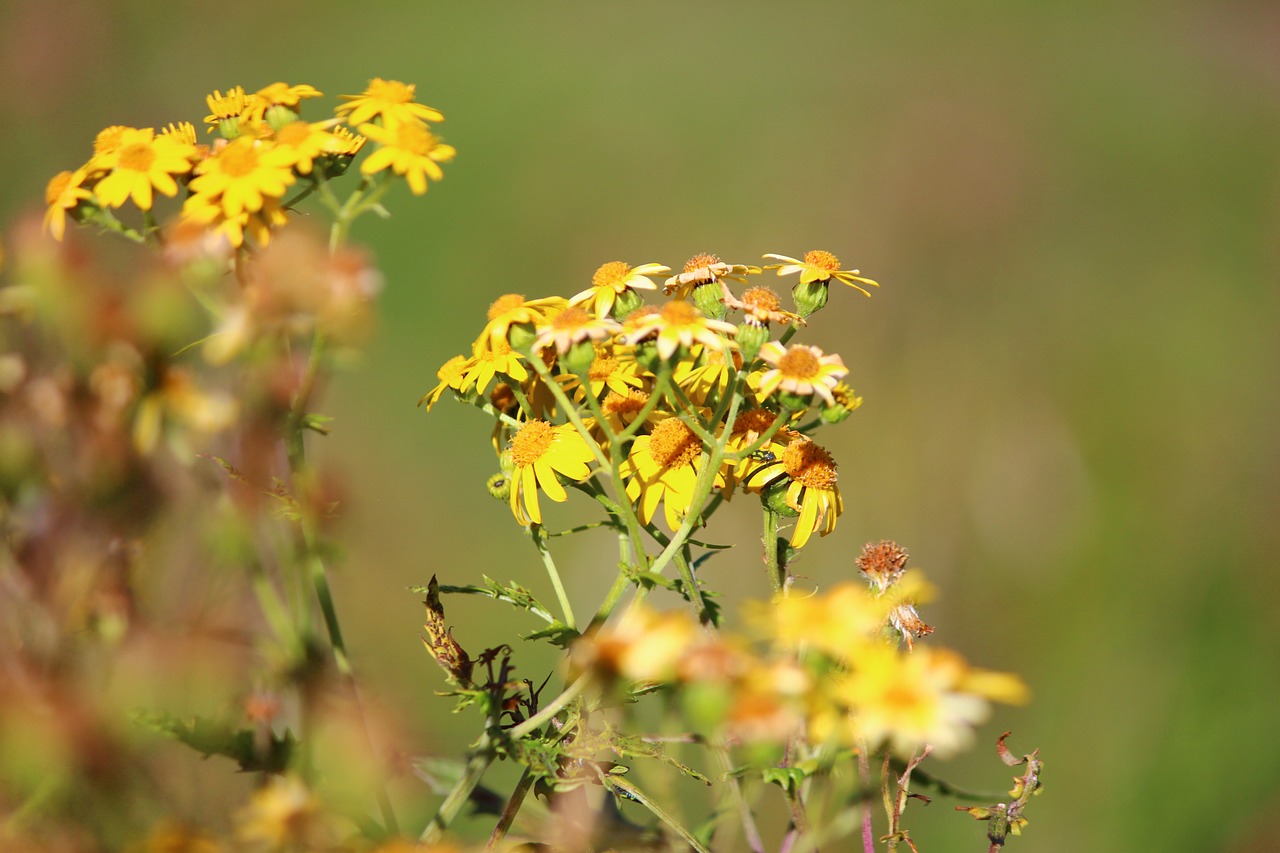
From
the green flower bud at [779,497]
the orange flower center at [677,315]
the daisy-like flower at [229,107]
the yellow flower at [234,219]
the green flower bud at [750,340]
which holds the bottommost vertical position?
the yellow flower at [234,219]

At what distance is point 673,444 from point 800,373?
0.62 ft

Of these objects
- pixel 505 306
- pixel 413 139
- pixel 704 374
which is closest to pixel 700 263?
pixel 704 374

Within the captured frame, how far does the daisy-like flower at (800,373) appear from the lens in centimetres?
100

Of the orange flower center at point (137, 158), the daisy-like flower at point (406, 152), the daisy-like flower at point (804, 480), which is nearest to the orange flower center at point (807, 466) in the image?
the daisy-like flower at point (804, 480)

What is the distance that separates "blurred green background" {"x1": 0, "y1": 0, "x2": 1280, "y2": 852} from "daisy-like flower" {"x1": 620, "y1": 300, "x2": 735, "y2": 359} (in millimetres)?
950

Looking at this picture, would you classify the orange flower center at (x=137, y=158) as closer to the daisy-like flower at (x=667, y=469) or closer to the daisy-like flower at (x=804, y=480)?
the daisy-like flower at (x=667, y=469)

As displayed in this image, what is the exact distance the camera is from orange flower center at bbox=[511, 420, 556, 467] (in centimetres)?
114

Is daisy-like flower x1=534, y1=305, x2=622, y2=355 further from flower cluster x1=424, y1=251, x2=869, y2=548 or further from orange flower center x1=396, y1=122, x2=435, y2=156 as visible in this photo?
orange flower center x1=396, y1=122, x2=435, y2=156

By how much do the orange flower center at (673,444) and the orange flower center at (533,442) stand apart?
113 mm

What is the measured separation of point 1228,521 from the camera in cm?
319

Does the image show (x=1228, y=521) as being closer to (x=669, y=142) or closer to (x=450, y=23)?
(x=669, y=142)

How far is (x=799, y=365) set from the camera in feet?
3.34

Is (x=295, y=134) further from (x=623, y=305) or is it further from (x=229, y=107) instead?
(x=623, y=305)

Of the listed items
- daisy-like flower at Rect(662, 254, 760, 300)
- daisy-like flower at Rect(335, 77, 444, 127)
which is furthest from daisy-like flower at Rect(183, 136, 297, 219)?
daisy-like flower at Rect(662, 254, 760, 300)
